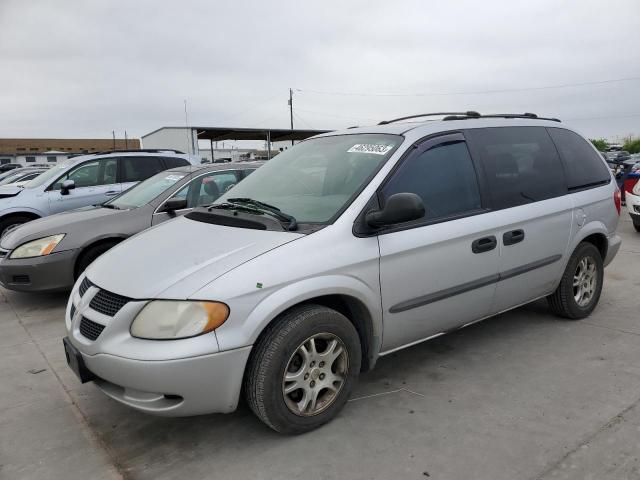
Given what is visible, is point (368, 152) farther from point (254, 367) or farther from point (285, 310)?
point (254, 367)

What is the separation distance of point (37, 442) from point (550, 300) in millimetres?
3904

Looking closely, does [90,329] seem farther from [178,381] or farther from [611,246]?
[611,246]

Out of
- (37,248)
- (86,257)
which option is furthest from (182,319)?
(37,248)

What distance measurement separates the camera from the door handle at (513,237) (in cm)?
345

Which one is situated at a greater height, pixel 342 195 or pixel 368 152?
pixel 368 152

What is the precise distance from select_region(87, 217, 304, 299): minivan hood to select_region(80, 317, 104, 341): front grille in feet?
0.63

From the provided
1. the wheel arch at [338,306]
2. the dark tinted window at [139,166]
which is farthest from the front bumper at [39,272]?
the wheel arch at [338,306]

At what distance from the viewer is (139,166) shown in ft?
26.0

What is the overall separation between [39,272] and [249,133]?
24.3 m

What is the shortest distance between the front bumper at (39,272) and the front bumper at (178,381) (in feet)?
9.57

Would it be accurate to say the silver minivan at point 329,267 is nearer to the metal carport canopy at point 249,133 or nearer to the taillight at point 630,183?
the taillight at point 630,183

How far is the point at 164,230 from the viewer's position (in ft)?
10.9

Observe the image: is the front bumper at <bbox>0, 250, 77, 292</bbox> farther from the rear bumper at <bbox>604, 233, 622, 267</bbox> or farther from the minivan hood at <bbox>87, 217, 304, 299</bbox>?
the rear bumper at <bbox>604, 233, 622, 267</bbox>

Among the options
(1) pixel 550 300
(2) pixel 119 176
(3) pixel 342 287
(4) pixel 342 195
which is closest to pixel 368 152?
(4) pixel 342 195
